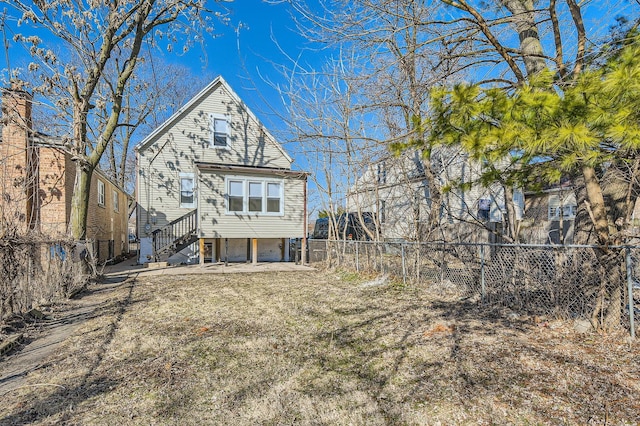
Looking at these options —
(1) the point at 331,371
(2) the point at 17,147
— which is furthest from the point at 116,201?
(1) the point at 331,371

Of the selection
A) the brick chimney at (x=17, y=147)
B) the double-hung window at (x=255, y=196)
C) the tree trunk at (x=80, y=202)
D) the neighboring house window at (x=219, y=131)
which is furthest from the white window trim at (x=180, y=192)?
the brick chimney at (x=17, y=147)

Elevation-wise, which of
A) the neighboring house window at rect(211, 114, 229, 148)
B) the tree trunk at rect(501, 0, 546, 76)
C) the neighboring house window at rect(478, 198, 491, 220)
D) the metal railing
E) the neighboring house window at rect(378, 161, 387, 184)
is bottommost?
the metal railing

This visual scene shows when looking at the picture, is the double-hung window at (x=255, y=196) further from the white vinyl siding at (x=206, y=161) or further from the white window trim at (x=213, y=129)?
the white window trim at (x=213, y=129)

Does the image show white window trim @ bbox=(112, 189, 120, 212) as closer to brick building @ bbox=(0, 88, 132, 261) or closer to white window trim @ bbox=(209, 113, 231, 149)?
brick building @ bbox=(0, 88, 132, 261)

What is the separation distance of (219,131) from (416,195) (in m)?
9.79

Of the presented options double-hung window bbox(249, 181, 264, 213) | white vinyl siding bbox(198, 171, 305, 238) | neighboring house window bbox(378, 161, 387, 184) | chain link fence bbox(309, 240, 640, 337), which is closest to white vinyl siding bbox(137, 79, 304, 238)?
white vinyl siding bbox(198, 171, 305, 238)

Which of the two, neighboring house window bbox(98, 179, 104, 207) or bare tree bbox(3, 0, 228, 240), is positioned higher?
bare tree bbox(3, 0, 228, 240)

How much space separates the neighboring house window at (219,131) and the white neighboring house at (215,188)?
43 millimetres

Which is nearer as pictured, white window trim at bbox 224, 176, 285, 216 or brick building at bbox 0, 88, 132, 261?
brick building at bbox 0, 88, 132, 261

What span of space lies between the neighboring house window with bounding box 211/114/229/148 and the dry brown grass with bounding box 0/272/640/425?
414 inches

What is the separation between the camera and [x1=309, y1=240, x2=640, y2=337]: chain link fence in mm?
4379

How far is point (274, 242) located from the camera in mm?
16062

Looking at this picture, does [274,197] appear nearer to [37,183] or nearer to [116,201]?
[37,183]

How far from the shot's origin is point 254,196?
1398cm
